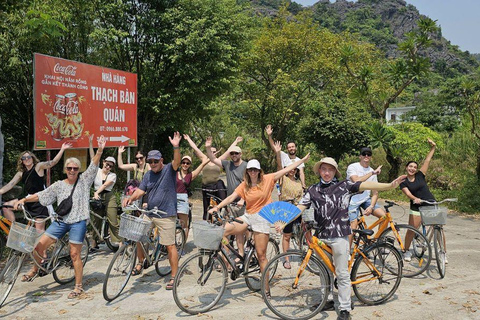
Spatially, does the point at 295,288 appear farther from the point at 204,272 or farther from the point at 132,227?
the point at 132,227

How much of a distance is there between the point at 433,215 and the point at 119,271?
4744 millimetres

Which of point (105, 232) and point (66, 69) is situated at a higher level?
point (66, 69)

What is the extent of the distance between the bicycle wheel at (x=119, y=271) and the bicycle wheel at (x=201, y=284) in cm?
93

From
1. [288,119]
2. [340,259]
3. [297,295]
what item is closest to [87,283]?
[297,295]

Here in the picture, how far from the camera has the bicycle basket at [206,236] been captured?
492 centimetres

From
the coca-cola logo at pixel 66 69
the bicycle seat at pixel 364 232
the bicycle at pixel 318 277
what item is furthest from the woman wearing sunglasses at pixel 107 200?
the bicycle seat at pixel 364 232

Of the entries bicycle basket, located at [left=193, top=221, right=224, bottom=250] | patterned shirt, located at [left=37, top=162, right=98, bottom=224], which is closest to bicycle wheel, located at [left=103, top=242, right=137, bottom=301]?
patterned shirt, located at [left=37, top=162, right=98, bottom=224]

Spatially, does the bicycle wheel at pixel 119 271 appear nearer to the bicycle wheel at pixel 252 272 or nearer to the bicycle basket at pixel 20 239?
the bicycle basket at pixel 20 239

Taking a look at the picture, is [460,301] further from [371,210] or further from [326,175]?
[326,175]

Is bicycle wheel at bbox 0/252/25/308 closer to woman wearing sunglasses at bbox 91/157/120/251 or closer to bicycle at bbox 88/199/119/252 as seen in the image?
bicycle at bbox 88/199/119/252

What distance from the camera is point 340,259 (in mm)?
4812

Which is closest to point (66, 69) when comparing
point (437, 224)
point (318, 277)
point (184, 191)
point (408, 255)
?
point (184, 191)

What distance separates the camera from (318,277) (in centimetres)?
495

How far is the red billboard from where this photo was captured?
8688 millimetres
